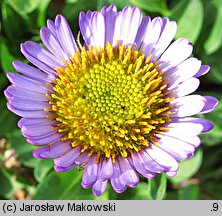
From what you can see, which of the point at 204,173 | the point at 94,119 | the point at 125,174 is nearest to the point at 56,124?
the point at 94,119

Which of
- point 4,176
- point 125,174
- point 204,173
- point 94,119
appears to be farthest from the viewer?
point 204,173

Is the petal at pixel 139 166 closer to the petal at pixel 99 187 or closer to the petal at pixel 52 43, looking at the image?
the petal at pixel 99 187

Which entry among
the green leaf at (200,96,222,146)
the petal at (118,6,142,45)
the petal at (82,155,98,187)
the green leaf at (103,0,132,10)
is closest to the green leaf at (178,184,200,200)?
the green leaf at (200,96,222,146)

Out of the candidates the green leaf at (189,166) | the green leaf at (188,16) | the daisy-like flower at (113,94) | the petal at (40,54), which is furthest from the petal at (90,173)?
the green leaf at (188,16)

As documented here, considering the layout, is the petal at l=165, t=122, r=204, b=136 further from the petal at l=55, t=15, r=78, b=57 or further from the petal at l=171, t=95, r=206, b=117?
the petal at l=55, t=15, r=78, b=57

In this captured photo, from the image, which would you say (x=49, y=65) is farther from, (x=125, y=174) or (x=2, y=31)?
(x=2, y=31)
